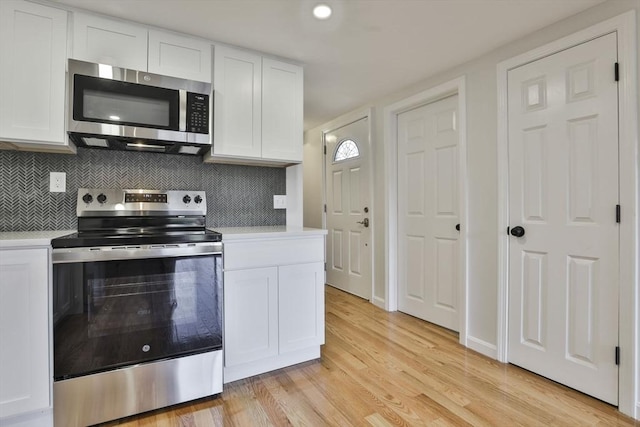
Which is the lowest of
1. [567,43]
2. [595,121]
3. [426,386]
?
[426,386]

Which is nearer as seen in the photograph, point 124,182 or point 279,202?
point 124,182

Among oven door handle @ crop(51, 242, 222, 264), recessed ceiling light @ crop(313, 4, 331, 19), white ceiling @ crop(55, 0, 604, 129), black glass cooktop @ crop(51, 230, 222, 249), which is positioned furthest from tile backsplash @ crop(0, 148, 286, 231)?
recessed ceiling light @ crop(313, 4, 331, 19)

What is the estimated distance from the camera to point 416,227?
321 centimetres

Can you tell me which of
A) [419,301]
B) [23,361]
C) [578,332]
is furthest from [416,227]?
[23,361]

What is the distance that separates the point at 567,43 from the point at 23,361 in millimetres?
3379

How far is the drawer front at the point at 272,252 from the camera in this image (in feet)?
6.54

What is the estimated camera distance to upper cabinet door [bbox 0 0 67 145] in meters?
1.69

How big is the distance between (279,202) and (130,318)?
4.45 feet

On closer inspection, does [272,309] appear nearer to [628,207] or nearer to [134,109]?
[134,109]

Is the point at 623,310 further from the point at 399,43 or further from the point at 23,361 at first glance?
the point at 23,361

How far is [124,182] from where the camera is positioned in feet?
7.12

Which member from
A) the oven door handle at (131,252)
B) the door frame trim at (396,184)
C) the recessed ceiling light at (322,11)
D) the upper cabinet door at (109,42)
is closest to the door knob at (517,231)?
the door frame trim at (396,184)

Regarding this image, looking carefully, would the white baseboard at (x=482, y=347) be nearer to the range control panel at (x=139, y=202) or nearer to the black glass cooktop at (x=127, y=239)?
the black glass cooktop at (x=127, y=239)

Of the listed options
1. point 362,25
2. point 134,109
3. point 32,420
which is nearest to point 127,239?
point 134,109
